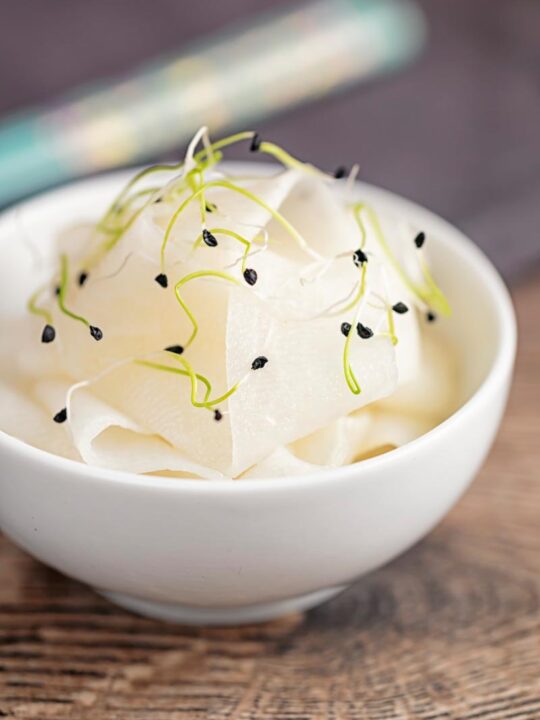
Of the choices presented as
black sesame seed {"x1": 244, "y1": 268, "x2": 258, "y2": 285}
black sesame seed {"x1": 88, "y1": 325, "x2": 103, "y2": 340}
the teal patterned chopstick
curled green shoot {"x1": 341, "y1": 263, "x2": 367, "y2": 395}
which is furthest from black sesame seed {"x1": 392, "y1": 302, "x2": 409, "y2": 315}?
the teal patterned chopstick

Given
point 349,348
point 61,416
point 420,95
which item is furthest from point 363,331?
point 420,95

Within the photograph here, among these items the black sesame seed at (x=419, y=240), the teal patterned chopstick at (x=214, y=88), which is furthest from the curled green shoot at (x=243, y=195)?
the teal patterned chopstick at (x=214, y=88)

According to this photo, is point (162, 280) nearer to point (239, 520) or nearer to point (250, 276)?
point (250, 276)

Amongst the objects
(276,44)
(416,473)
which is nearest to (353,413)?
(416,473)

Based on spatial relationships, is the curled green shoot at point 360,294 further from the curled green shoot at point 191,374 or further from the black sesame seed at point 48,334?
the black sesame seed at point 48,334

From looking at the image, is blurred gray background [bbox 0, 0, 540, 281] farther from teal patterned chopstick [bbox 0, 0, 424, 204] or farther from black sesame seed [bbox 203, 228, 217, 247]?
black sesame seed [bbox 203, 228, 217, 247]
